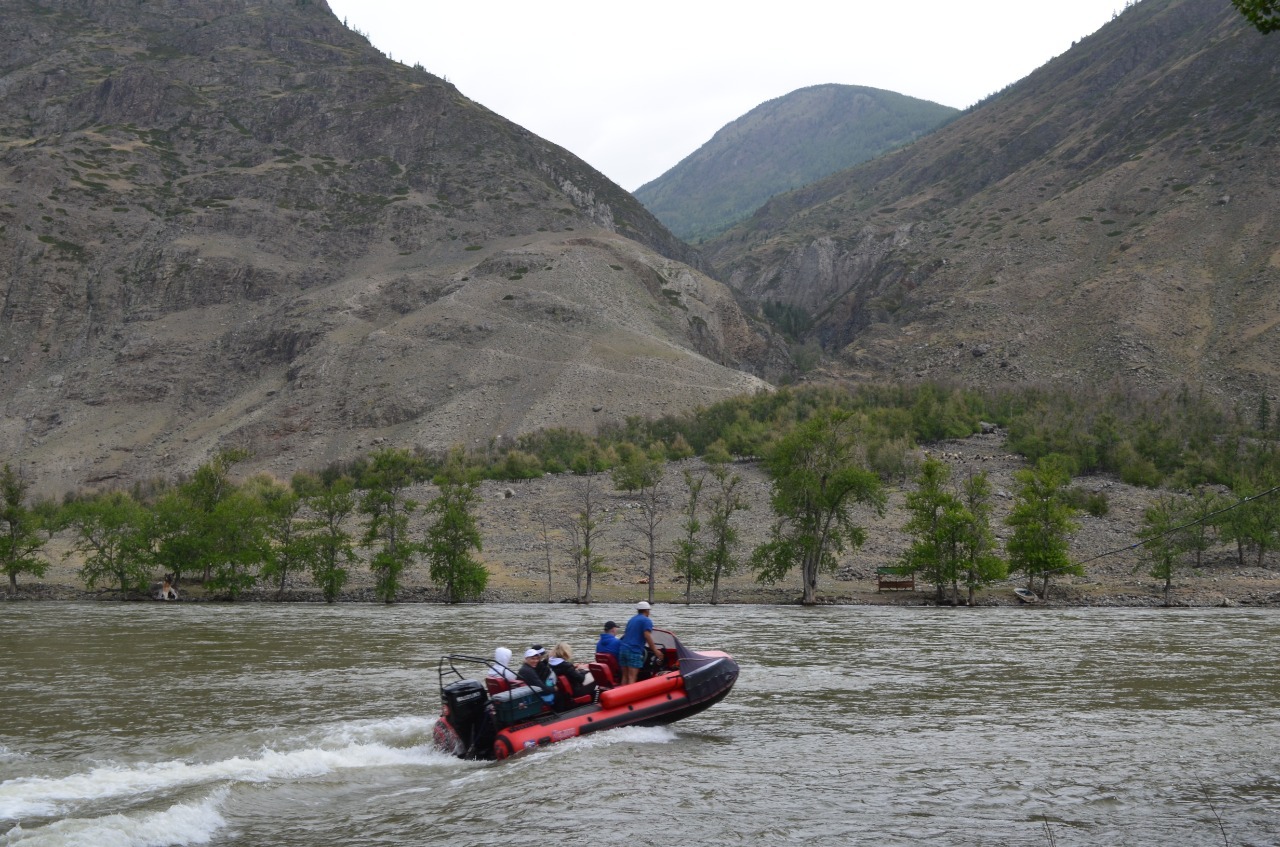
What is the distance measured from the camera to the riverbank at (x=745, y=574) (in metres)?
57.9

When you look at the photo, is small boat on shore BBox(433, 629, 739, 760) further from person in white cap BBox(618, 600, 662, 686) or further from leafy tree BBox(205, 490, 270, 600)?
leafy tree BBox(205, 490, 270, 600)

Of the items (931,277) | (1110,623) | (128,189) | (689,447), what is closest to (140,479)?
(689,447)

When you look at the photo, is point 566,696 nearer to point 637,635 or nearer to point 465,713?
point 637,635

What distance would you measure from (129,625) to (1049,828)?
4060 cm

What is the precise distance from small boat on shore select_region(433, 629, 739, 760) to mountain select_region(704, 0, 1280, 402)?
107 meters

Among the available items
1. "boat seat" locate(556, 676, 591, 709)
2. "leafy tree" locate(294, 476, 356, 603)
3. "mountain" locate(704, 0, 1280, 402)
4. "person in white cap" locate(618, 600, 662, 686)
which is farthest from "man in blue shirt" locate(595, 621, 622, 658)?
"mountain" locate(704, 0, 1280, 402)

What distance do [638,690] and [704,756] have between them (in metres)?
2.24

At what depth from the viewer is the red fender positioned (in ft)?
60.0

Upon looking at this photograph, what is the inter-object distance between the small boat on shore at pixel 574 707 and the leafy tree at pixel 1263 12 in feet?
43.9

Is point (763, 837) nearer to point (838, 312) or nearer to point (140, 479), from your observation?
point (140, 479)

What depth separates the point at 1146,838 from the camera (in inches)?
466

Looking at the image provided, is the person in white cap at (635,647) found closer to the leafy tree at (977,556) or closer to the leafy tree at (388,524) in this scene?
the leafy tree at (977,556)

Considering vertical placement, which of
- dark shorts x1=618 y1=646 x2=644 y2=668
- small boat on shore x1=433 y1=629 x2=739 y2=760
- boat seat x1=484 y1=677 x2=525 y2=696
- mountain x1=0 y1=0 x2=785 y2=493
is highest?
mountain x1=0 y1=0 x2=785 y2=493

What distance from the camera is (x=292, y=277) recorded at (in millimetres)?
151625
